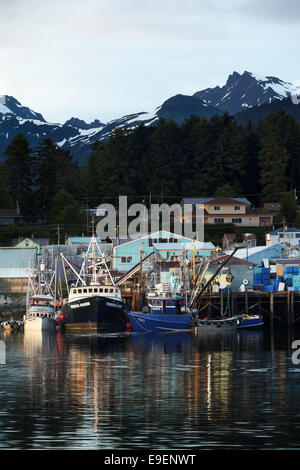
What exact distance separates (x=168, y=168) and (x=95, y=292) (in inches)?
3233

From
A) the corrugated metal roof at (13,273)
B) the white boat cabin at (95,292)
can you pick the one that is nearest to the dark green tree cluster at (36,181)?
the corrugated metal roof at (13,273)

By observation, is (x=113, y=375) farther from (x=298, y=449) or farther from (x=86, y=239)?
(x=86, y=239)

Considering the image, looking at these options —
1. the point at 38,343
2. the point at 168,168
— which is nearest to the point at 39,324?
the point at 38,343

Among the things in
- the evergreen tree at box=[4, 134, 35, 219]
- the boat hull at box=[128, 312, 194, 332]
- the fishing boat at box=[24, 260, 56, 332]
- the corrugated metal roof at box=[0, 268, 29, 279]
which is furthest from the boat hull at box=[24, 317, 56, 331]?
the evergreen tree at box=[4, 134, 35, 219]

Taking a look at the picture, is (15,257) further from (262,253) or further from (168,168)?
(168,168)

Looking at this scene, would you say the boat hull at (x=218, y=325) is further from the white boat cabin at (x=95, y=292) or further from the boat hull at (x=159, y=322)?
the white boat cabin at (x=95, y=292)

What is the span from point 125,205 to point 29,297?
187 ft

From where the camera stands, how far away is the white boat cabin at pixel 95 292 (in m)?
93.5

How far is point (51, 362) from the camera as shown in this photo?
64.8 meters

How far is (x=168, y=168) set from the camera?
568 ft

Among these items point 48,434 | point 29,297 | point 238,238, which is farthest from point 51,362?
point 238,238

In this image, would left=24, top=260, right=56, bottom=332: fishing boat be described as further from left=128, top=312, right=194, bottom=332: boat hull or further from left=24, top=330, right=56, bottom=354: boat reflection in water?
left=128, top=312, right=194, bottom=332: boat hull

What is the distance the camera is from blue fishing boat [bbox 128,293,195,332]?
92.2m

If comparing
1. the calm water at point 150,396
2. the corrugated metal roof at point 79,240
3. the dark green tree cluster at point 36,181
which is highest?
the dark green tree cluster at point 36,181
